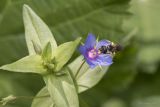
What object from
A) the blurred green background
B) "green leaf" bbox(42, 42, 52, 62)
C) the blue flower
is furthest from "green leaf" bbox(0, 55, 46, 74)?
the blurred green background

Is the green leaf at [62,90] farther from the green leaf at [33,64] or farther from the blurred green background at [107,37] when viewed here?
the blurred green background at [107,37]

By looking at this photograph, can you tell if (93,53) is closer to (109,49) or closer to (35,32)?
(109,49)

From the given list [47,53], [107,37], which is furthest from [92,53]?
[107,37]

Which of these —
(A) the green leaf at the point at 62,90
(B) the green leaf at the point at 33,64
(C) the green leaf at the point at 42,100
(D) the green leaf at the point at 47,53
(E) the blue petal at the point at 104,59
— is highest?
(D) the green leaf at the point at 47,53

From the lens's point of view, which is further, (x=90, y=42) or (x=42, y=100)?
(x=42, y=100)

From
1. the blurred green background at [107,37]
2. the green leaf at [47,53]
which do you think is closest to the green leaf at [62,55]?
the green leaf at [47,53]

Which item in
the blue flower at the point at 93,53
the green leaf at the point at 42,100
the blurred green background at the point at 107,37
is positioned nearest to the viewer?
the blue flower at the point at 93,53
